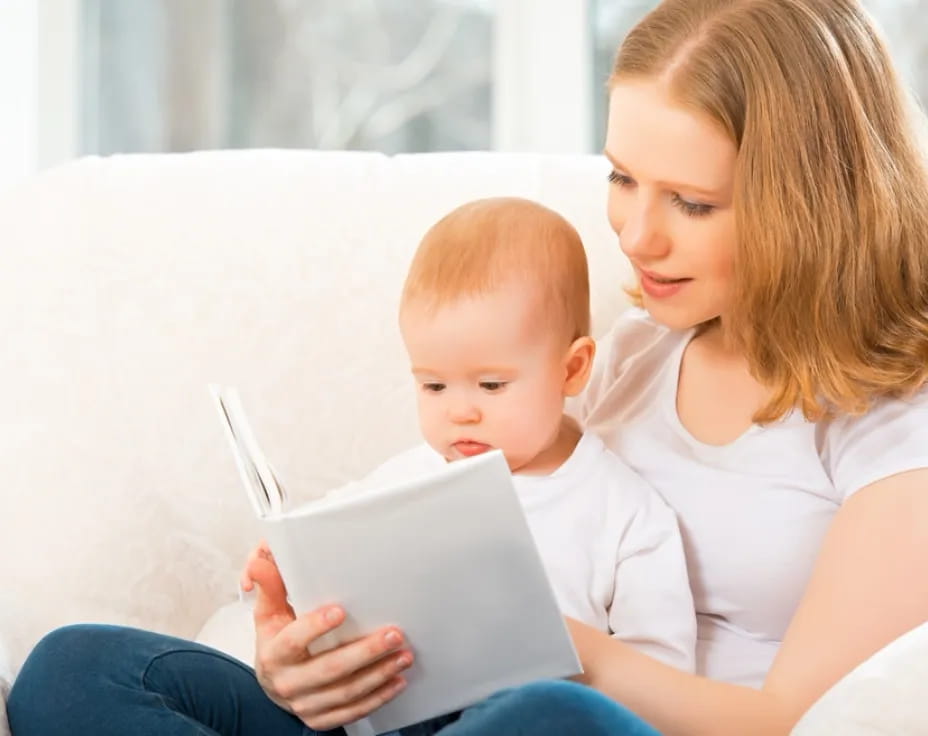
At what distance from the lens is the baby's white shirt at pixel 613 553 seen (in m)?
1.24

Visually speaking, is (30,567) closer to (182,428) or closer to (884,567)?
(182,428)

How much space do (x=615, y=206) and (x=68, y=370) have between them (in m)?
0.72

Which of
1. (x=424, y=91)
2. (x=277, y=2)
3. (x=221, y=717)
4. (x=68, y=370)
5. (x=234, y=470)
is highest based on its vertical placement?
(x=277, y=2)

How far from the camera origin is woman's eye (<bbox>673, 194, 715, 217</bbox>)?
4.09ft

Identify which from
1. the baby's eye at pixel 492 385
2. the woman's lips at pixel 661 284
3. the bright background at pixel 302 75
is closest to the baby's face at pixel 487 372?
the baby's eye at pixel 492 385

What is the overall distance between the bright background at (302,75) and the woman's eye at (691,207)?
1.45 metres

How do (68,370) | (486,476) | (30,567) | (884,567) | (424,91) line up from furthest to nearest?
1. (424,91)
2. (68,370)
3. (30,567)
4. (884,567)
5. (486,476)

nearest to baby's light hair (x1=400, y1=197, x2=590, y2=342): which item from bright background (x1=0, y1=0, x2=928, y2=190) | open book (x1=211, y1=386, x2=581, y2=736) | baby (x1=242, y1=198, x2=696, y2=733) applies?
baby (x1=242, y1=198, x2=696, y2=733)

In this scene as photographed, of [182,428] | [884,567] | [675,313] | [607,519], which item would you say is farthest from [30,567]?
[884,567]

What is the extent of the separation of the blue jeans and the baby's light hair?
392 millimetres

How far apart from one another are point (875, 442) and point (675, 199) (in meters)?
0.29

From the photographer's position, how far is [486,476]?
970mm

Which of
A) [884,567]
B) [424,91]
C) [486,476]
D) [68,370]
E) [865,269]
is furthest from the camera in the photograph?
[424,91]

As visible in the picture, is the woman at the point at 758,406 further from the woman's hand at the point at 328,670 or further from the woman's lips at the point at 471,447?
the woman's lips at the point at 471,447
